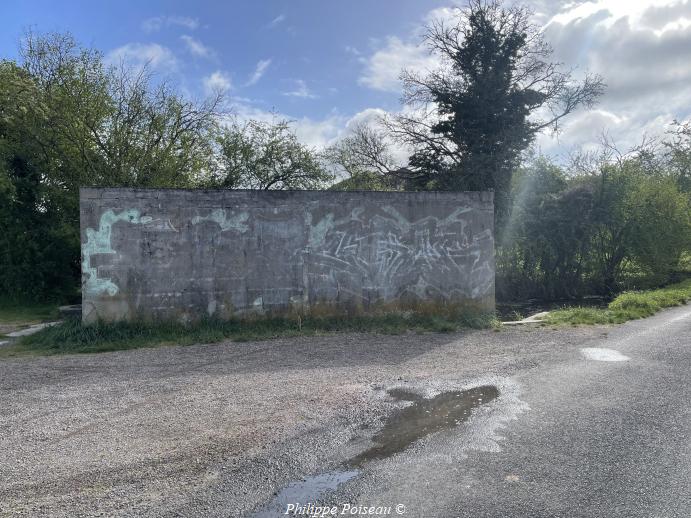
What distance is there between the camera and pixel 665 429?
4.13 m

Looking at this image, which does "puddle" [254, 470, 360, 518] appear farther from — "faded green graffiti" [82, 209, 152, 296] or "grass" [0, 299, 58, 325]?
"grass" [0, 299, 58, 325]

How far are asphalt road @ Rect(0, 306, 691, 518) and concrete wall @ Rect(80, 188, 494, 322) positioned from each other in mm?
1750

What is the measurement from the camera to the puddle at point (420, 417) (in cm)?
385

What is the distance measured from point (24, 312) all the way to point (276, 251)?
24.0ft

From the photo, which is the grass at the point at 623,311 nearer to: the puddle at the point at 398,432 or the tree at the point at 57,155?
the puddle at the point at 398,432

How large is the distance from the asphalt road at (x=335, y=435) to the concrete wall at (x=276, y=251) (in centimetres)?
175

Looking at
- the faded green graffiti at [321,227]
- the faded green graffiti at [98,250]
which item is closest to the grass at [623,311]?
the faded green graffiti at [321,227]

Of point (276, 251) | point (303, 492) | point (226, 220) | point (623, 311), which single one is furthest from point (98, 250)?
point (623, 311)

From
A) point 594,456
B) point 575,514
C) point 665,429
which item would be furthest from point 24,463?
point 665,429

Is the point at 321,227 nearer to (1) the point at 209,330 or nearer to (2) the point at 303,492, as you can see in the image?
(1) the point at 209,330

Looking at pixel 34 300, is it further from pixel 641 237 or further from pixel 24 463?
pixel 641 237

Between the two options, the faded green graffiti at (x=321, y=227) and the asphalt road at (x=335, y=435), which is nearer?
the asphalt road at (x=335, y=435)

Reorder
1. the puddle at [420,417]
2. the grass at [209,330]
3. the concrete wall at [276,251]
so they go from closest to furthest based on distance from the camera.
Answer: the puddle at [420,417] → the grass at [209,330] → the concrete wall at [276,251]

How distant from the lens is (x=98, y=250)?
8.23 metres
